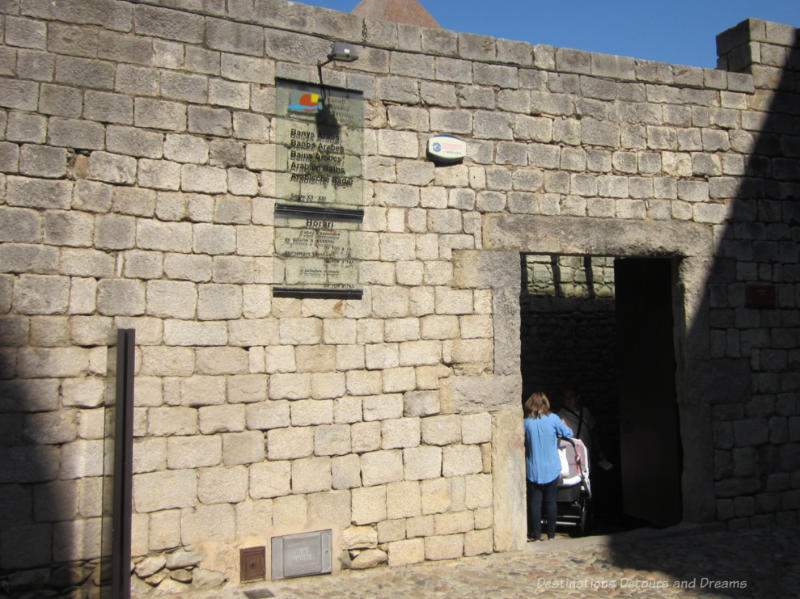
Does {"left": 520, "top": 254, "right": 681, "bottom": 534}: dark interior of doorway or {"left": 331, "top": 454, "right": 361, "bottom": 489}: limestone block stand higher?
{"left": 520, "top": 254, "right": 681, "bottom": 534}: dark interior of doorway

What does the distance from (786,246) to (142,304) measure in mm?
5372

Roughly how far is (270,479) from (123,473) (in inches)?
49.2

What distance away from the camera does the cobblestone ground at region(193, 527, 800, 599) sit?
4676mm

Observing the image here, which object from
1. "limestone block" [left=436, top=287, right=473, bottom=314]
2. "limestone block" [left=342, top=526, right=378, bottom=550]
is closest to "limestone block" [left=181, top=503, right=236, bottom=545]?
"limestone block" [left=342, top=526, right=378, bottom=550]

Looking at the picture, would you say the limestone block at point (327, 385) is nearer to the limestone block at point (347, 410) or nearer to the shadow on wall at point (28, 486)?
the limestone block at point (347, 410)

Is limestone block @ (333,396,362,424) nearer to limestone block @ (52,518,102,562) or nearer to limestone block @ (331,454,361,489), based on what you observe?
limestone block @ (331,454,361,489)

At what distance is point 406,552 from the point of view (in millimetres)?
5137

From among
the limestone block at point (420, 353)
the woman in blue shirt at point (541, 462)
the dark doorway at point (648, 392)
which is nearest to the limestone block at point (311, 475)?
the limestone block at point (420, 353)

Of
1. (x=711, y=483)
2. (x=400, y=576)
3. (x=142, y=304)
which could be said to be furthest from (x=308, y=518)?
(x=711, y=483)

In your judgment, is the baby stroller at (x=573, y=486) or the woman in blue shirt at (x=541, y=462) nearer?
the woman in blue shirt at (x=541, y=462)

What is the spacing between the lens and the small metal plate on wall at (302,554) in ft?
15.7

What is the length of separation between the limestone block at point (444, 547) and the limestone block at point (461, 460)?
452 millimetres

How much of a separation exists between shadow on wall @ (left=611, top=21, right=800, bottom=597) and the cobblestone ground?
9cm

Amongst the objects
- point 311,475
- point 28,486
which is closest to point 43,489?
point 28,486
